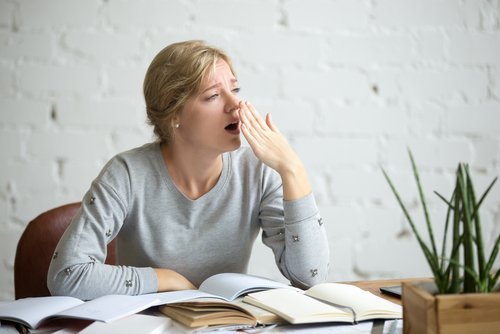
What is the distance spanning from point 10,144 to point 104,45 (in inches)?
16.1

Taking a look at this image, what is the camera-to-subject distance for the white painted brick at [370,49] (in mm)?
2137

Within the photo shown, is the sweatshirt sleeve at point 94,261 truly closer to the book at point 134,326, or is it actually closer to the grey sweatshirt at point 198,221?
the grey sweatshirt at point 198,221

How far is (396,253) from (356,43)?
70 centimetres

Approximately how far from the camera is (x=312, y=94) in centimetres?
212

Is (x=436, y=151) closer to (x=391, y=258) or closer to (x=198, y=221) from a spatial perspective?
(x=391, y=258)

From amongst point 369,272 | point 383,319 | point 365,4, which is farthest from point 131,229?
point 365,4

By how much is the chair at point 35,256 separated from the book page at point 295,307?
2.16 feet

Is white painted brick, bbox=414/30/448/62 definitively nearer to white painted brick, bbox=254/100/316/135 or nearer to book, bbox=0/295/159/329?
white painted brick, bbox=254/100/316/135

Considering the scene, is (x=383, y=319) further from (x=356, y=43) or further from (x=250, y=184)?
(x=356, y=43)

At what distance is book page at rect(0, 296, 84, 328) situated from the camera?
1009 millimetres

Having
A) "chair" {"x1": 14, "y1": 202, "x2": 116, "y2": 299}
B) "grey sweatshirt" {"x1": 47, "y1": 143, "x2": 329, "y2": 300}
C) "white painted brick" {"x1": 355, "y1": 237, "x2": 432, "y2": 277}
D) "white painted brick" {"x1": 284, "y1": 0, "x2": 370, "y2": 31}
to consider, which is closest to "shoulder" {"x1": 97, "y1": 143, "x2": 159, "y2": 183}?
"grey sweatshirt" {"x1": 47, "y1": 143, "x2": 329, "y2": 300}

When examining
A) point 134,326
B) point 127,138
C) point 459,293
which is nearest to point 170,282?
point 134,326

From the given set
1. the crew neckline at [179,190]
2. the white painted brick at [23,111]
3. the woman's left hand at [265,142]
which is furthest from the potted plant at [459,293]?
the white painted brick at [23,111]

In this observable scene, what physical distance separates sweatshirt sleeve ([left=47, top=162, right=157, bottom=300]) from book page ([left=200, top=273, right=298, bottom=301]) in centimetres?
14
